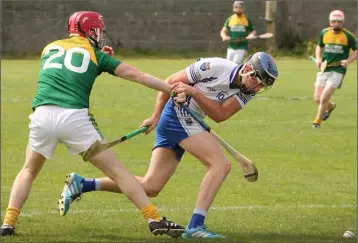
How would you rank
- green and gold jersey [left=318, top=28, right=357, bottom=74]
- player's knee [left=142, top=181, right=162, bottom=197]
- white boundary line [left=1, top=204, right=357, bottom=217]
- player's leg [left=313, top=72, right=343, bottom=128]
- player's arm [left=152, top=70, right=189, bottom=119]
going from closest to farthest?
player's arm [left=152, top=70, right=189, bottom=119]
player's knee [left=142, top=181, right=162, bottom=197]
white boundary line [left=1, top=204, right=357, bottom=217]
player's leg [left=313, top=72, right=343, bottom=128]
green and gold jersey [left=318, top=28, right=357, bottom=74]

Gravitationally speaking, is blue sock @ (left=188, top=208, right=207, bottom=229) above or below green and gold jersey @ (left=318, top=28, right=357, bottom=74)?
above

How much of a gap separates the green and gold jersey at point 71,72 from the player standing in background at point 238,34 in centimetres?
1801

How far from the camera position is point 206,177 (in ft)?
26.0

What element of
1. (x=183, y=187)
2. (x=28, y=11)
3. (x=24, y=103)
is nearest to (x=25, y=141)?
(x=183, y=187)

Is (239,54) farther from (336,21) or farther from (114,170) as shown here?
(114,170)

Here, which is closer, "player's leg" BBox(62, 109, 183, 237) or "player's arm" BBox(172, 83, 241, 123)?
"player's leg" BBox(62, 109, 183, 237)

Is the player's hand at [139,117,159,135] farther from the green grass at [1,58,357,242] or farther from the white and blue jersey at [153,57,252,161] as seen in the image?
the green grass at [1,58,357,242]

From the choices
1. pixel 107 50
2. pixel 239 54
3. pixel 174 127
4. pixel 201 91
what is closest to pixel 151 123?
pixel 174 127

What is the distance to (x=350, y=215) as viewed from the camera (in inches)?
359

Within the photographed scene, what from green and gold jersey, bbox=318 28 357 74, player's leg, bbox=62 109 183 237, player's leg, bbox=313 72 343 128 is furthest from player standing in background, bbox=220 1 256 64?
player's leg, bbox=62 109 183 237

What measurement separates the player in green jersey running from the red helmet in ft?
0.04

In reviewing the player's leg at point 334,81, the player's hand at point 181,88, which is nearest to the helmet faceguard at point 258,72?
the player's hand at point 181,88

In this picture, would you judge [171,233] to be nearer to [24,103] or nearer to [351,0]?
[24,103]

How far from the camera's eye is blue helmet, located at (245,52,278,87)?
7891 mm
